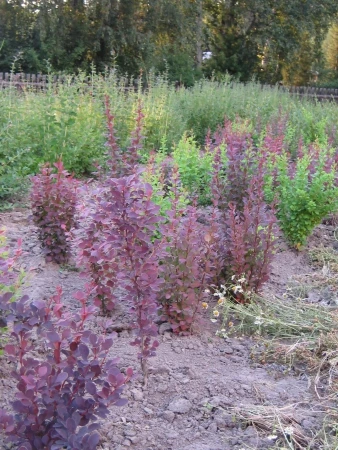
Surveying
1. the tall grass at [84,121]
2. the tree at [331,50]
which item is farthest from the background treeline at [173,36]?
the tall grass at [84,121]

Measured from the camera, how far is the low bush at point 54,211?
384 centimetres

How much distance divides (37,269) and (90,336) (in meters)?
2.08

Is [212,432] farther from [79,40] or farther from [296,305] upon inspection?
[79,40]

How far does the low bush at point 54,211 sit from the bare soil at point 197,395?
1.43 ft

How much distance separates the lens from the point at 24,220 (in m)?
4.88

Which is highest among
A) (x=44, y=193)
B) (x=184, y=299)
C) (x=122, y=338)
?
(x=44, y=193)

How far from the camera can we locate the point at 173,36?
23719 millimetres

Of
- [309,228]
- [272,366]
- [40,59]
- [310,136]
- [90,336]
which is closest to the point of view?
[90,336]

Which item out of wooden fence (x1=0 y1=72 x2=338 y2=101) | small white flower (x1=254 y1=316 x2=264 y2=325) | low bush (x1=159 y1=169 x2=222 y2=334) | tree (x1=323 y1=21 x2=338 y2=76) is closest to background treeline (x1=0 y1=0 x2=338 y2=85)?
tree (x1=323 y1=21 x2=338 y2=76)

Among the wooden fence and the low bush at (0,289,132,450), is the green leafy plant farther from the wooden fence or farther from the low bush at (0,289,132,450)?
the low bush at (0,289,132,450)

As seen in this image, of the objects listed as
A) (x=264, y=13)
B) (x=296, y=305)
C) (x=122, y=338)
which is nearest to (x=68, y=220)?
(x=122, y=338)

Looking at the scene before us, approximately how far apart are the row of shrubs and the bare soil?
3.9 inches

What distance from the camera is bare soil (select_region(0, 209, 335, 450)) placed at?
2.33m

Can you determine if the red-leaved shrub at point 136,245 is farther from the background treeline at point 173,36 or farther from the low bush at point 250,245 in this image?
the background treeline at point 173,36
